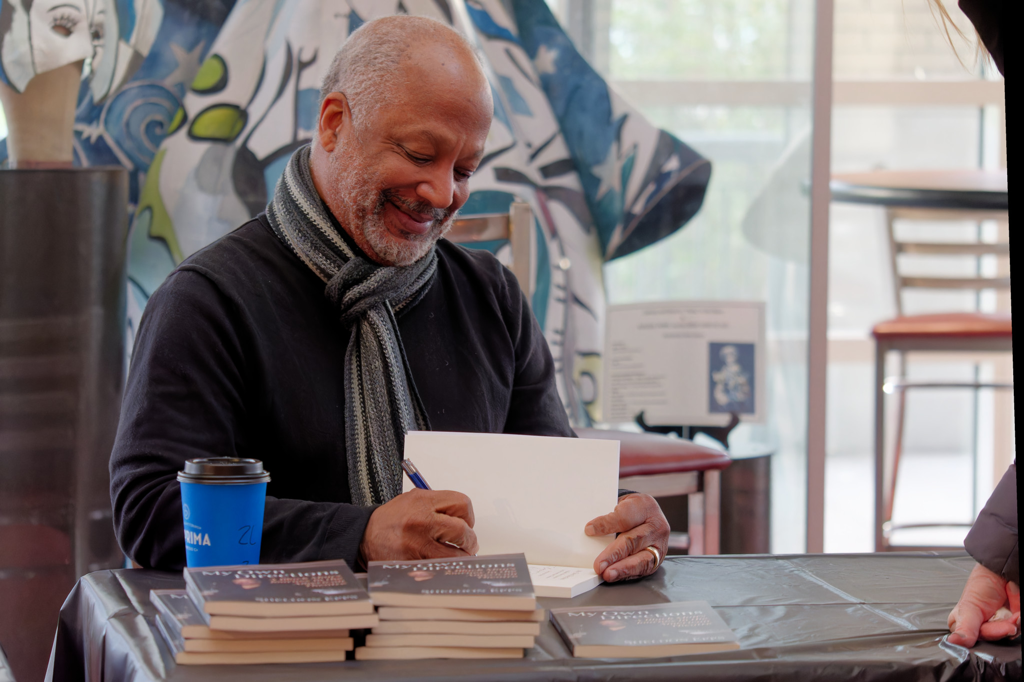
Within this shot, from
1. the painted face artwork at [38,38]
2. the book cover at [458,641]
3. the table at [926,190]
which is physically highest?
the painted face artwork at [38,38]

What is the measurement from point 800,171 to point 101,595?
2.50m

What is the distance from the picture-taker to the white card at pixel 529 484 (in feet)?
3.50

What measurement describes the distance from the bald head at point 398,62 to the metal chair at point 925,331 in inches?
79.9

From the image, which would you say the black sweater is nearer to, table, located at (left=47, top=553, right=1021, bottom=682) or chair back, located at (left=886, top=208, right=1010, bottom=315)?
table, located at (left=47, top=553, right=1021, bottom=682)

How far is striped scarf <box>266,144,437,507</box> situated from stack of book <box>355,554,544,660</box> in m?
0.57

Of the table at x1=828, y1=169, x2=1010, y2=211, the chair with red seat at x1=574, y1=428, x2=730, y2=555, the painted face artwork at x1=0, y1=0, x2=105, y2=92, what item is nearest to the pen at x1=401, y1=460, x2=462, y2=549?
the chair with red seat at x1=574, y1=428, x2=730, y2=555

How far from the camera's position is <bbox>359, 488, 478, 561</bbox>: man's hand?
1.00 meters

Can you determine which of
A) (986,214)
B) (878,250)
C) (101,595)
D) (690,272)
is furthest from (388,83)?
(878,250)

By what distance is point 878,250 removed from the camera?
4.79 metres

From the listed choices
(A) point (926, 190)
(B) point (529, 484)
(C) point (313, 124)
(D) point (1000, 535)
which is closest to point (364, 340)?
(B) point (529, 484)

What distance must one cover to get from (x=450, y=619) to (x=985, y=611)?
0.50 metres

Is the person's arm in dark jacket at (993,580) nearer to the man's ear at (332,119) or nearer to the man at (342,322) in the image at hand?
the man at (342,322)

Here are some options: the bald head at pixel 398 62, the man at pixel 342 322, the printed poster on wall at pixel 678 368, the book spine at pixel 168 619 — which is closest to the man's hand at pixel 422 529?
the man at pixel 342 322

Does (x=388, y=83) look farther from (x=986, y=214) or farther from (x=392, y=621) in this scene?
(x=986, y=214)
